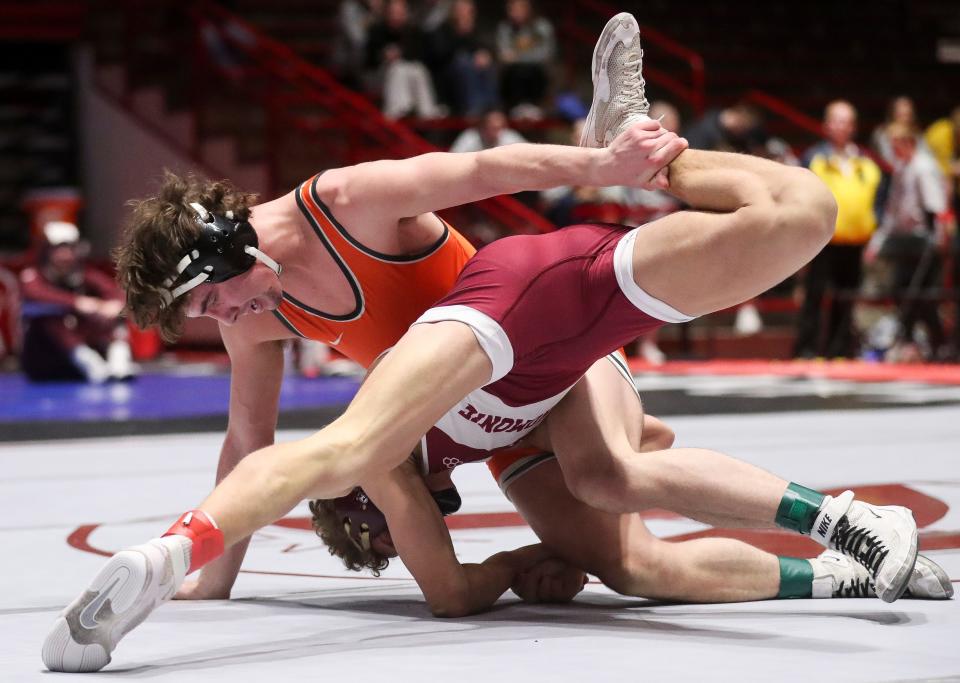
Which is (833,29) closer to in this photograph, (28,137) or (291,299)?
(28,137)

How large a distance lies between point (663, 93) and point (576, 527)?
11.2m

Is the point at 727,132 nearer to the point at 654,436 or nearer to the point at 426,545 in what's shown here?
the point at 654,436

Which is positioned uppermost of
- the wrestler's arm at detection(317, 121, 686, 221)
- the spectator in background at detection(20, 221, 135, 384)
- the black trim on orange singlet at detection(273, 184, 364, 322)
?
the wrestler's arm at detection(317, 121, 686, 221)

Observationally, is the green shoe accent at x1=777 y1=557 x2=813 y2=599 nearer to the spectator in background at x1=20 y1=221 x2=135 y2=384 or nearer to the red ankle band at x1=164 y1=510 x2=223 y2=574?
the red ankle band at x1=164 y1=510 x2=223 y2=574

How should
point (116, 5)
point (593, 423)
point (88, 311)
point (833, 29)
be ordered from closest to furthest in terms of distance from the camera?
1. point (593, 423)
2. point (88, 311)
3. point (116, 5)
4. point (833, 29)

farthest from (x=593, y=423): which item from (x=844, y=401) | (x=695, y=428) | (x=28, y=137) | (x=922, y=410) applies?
(x=28, y=137)

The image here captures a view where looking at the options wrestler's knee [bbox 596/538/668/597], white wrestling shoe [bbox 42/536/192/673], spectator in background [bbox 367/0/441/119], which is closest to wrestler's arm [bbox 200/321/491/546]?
white wrestling shoe [bbox 42/536/192/673]

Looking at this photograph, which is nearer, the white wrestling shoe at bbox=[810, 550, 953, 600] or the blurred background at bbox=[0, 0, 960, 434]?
the white wrestling shoe at bbox=[810, 550, 953, 600]

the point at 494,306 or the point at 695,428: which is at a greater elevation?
the point at 494,306

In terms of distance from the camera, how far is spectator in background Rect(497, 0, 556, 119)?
12227 mm

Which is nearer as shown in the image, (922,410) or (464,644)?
(464,644)

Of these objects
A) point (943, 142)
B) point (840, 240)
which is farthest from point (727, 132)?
point (943, 142)

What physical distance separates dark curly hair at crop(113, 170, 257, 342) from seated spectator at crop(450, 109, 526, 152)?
24.4ft

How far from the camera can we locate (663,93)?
1372cm
